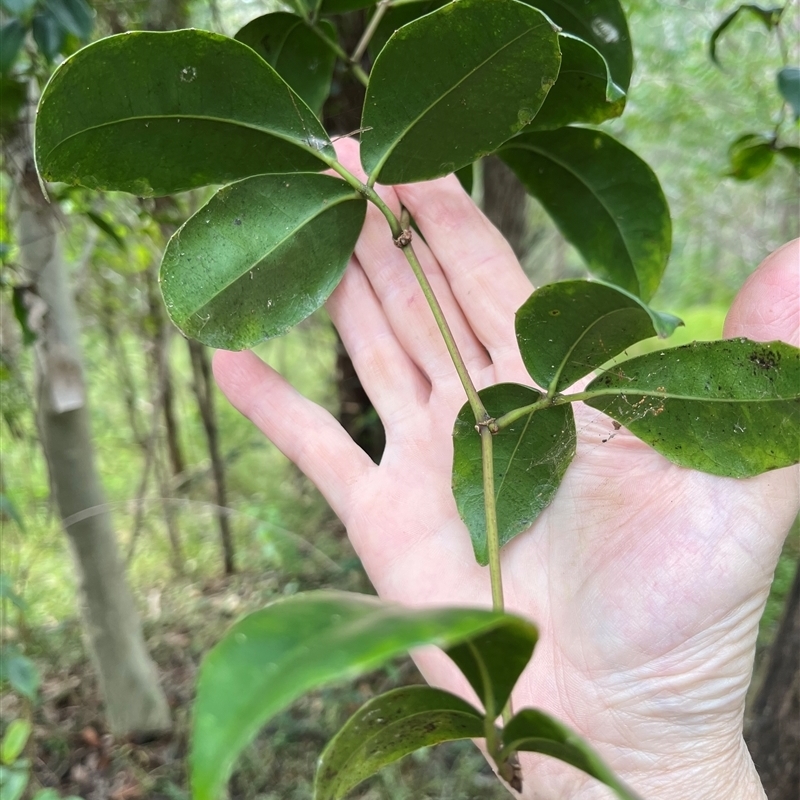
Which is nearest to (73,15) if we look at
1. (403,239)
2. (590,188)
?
(403,239)

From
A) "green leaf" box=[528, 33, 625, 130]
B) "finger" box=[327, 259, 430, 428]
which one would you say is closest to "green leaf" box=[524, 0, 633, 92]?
"green leaf" box=[528, 33, 625, 130]

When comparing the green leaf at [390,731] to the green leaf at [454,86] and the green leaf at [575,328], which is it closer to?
the green leaf at [575,328]

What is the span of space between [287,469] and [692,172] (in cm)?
271

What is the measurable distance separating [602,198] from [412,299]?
262mm

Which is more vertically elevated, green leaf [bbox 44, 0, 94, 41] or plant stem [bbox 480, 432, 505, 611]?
green leaf [bbox 44, 0, 94, 41]

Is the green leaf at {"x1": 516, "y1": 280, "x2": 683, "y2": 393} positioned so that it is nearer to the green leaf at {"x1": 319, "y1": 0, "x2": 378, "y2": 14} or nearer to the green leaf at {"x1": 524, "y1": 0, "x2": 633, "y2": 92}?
the green leaf at {"x1": 524, "y1": 0, "x2": 633, "y2": 92}

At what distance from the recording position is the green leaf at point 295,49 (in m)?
0.64

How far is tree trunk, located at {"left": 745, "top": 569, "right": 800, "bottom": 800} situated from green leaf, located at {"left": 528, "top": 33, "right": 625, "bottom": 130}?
1076mm

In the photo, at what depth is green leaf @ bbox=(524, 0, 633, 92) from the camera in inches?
23.0

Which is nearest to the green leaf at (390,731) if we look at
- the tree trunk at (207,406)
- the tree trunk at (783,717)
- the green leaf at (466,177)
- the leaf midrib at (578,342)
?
the leaf midrib at (578,342)

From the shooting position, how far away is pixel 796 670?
1204 millimetres

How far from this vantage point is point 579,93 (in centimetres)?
55

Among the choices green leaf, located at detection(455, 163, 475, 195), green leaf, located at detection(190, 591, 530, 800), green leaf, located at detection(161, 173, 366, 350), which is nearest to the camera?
green leaf, located at detection(190, 591, 530, 800)

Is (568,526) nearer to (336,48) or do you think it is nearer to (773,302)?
(773,302)
